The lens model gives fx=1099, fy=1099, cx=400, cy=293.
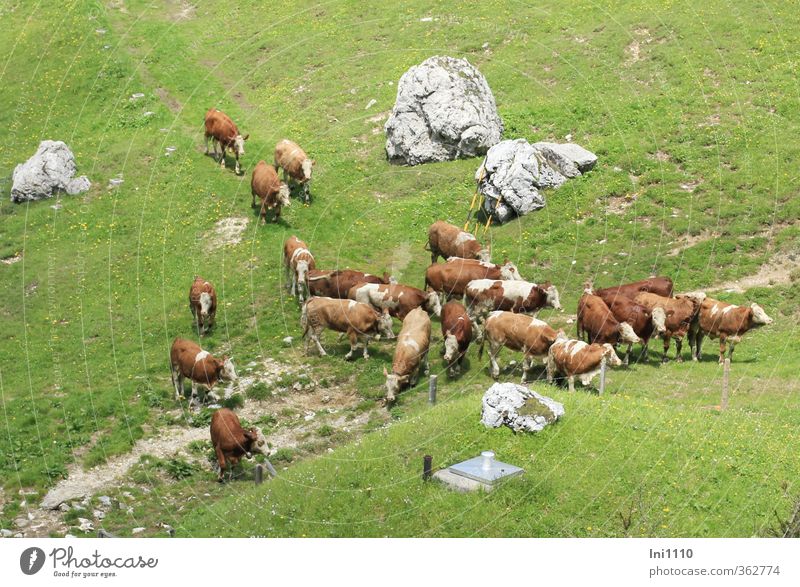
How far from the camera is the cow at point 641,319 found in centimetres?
2970

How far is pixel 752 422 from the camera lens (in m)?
24.1

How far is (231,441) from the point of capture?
83.7 ft

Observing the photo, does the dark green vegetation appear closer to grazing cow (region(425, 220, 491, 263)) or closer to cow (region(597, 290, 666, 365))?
cow (region(597, 290, 666, 365))

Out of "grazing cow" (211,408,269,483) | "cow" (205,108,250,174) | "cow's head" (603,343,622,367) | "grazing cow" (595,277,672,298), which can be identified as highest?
"cow" (205,108,250,174)

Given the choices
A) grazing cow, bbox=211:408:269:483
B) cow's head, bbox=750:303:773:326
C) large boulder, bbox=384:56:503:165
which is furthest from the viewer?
large boulder, bbox=384:56:503:165

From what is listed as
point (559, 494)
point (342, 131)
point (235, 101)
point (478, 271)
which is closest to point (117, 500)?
point (559, 494)

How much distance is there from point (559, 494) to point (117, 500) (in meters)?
10.1

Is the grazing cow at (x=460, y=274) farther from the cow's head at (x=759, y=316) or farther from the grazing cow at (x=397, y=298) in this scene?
the cow's head at (x=759, y=316)

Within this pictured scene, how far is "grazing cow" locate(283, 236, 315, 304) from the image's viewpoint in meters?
34.5

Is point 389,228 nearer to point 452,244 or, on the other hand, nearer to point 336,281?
point 452,244

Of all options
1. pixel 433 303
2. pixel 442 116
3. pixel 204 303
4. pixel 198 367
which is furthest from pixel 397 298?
pixel 442 116

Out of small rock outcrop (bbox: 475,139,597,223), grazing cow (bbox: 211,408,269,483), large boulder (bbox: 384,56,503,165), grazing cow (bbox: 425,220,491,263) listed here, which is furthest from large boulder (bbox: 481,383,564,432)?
large boulder (bbox: 384,56,503,165)

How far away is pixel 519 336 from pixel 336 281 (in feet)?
23.1

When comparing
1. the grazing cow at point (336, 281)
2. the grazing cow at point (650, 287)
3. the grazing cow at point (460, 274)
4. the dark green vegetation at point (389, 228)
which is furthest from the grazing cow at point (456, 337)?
the grazing cow at point (650, 287)
